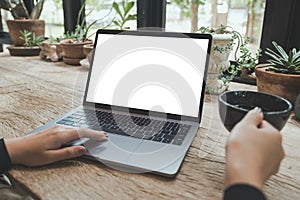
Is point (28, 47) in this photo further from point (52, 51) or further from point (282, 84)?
point (282, 84)

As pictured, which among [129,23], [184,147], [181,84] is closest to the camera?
[184,147]

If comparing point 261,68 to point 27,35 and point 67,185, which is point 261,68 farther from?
point 27,35

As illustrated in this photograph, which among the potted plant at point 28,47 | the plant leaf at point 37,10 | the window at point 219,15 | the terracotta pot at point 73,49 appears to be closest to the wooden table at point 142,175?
the window at point 219,15

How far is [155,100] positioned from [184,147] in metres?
0.21

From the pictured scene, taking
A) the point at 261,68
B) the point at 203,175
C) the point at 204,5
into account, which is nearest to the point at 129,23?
the point at 204,5

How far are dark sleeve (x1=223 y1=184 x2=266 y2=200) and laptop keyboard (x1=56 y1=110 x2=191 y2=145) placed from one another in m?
0.26

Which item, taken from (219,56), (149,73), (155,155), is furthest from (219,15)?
(155,155)

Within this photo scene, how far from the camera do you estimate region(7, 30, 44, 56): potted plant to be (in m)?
1.78

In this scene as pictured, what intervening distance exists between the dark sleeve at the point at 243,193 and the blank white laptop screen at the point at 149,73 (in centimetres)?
38

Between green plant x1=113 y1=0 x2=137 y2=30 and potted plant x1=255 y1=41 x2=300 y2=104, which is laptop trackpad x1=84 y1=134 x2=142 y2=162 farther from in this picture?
green plant x1=113 y1=0 x2=137 y2=30

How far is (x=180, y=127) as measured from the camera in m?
0.71

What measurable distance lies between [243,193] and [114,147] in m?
0.32

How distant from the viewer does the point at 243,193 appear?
0.37 meters

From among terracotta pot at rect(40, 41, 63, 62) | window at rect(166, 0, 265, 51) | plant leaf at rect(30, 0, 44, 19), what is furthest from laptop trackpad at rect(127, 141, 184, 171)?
plant leaf at rect(30, 0, 44, 19)
